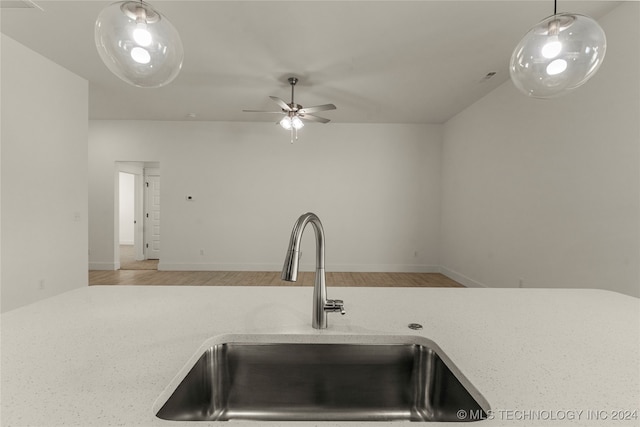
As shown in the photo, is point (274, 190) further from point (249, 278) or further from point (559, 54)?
point (559, 54)

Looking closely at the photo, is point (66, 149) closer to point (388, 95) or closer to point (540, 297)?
point (388, 95)

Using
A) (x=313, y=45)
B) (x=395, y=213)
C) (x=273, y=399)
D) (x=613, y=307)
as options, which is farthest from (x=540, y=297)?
(x=395, y=213)

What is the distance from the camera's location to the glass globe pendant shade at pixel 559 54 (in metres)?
1.08

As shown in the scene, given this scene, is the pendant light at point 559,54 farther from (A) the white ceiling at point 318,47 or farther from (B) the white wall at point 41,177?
(B) the white wall at point 41,177

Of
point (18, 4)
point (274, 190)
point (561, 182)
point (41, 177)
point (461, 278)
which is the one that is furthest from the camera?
point (274, 190)

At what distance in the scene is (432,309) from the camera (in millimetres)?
1042

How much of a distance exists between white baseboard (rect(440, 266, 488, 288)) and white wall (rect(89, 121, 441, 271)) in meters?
0.33

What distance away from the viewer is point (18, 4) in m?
2.42

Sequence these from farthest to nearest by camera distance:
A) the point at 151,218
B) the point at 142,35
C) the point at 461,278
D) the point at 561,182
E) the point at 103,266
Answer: the point at 151,218 < the point at 103,266 < the point at 461,278 < the point at 561,182 < the point at 142,35

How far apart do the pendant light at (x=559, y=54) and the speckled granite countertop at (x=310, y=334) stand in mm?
898

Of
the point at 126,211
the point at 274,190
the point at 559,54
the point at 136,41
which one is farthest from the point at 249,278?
the point at 126,211

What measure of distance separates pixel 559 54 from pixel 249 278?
4.90 metres

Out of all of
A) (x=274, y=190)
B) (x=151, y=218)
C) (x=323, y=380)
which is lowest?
(x=323, y=380)

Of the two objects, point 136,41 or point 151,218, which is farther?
point 151,218
